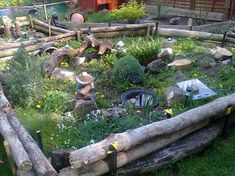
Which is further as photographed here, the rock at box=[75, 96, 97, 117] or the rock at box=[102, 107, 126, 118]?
the rock at box=[75, 96, 97, 117]

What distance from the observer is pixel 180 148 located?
15.4 feet

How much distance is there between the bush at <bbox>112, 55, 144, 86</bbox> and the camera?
6820 millimetres

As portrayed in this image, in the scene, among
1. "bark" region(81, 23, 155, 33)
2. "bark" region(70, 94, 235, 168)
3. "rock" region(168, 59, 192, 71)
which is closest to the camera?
"bark" region(70, 94, 235, 168)

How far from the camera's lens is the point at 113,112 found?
5.71 m

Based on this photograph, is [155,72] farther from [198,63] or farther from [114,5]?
[114,5]

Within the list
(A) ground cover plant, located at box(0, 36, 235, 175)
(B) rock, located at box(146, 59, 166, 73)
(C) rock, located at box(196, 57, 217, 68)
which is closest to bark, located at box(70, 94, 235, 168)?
(A) ground cover plant, located at box(0, 36, 235, 175)

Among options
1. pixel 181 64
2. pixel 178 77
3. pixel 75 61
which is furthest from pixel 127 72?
pixel 75 61

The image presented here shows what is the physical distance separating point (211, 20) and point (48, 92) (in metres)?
10.8

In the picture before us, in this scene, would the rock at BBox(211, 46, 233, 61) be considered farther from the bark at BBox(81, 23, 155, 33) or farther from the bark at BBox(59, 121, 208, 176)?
the bark at BBox(59, 121, 208, 176)

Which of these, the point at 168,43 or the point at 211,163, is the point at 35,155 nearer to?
the point at 211,163

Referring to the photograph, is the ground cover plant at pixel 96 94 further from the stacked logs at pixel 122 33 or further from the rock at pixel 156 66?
the stacked logs at pixel 122 33

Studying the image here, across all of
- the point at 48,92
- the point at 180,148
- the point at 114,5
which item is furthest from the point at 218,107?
the point at 114,5

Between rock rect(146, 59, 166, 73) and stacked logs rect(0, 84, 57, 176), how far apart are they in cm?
369

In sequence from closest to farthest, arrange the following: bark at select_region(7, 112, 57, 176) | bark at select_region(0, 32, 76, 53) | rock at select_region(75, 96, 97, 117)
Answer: bark at select_region(7, 112, 57, 176)
rock at select_region(75, 96, 97, 117)
bark at select_region(0, 32, 76, 53)
